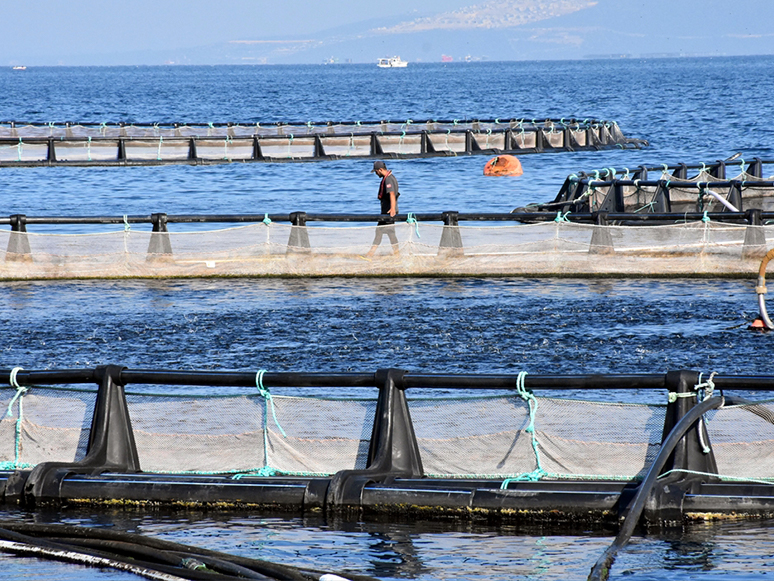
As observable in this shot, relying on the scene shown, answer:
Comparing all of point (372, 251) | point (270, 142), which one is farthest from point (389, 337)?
point (270, 142)

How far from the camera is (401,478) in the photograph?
7180 mm

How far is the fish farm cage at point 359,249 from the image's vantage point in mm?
18375

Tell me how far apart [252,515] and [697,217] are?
607 inches

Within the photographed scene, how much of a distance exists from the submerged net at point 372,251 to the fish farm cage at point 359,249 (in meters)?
0.02

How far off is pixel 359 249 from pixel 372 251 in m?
0.22

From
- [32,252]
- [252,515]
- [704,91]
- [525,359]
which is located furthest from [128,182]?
[704,91]

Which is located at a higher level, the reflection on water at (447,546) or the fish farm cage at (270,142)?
the fish farm cage at (270,142)

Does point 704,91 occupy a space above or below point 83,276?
above

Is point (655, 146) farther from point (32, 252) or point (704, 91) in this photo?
point (704, 91)

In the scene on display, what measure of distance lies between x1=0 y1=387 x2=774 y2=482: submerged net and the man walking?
11277mm

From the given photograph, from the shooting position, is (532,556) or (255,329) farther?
(255,329)

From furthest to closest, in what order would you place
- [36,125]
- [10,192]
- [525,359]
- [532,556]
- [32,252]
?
1. [36,125]
2. [10,192]
3. [32,252]
4. [525,359]
5. [532,556]

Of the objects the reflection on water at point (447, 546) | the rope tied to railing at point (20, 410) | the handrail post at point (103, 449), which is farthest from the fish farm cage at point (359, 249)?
the reflection on water at point (447, 546)

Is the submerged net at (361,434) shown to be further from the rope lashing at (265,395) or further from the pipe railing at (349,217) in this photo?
the pipe railing at (349,217)
